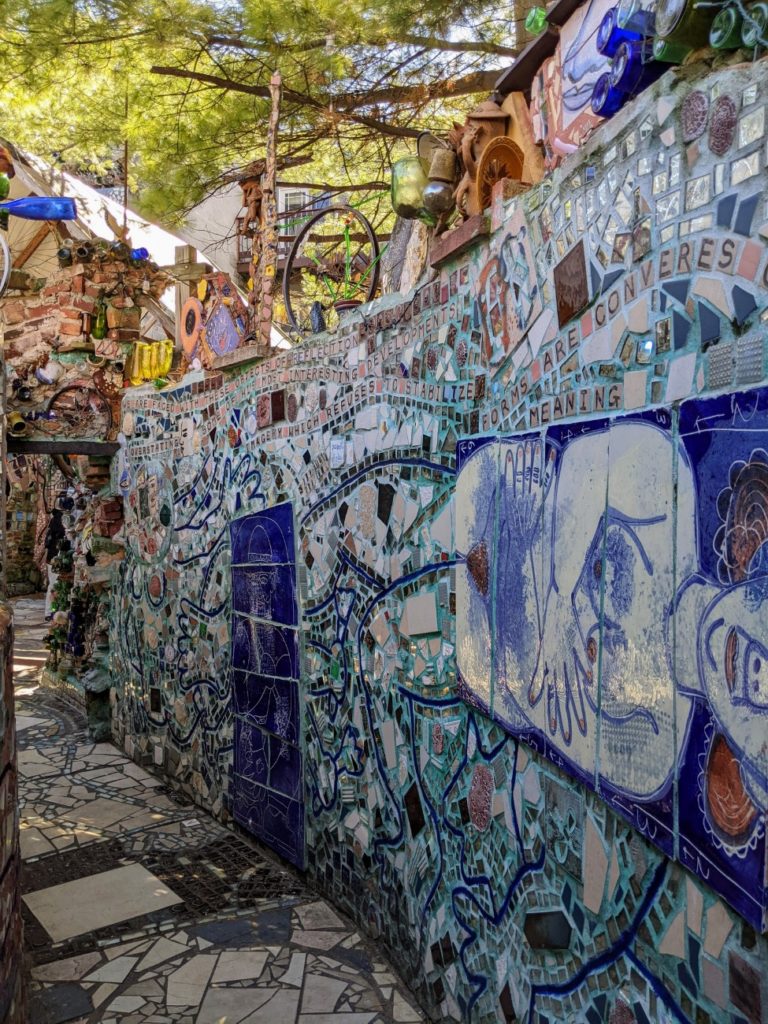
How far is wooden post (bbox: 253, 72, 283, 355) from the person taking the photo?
563 centimetres

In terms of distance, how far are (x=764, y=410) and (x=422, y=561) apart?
2.08 metres

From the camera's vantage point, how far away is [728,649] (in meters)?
1.84

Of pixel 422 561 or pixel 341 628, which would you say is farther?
pixel 341 628

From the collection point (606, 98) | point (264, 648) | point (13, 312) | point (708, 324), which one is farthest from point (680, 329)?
point (13, 312)

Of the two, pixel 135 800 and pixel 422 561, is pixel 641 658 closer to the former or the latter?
pixel 422 561

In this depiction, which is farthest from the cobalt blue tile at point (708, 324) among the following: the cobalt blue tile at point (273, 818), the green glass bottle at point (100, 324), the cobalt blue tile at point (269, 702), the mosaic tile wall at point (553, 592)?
the green glass bottle at point (100, 324)

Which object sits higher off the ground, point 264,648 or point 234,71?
point 234,71

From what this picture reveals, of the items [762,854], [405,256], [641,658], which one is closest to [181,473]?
[405,256]

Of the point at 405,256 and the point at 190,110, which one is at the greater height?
the point at 190,110

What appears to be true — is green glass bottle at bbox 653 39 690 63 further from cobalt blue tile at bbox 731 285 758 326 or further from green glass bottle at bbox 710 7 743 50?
cobalt blue tile at bbox 731 285 758 326

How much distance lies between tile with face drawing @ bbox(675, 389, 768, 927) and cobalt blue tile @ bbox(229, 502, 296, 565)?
127 inches

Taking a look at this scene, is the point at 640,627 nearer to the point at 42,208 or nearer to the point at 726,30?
the point at 726,30

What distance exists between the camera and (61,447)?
25.3 ft

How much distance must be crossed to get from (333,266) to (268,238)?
231 centimetres
